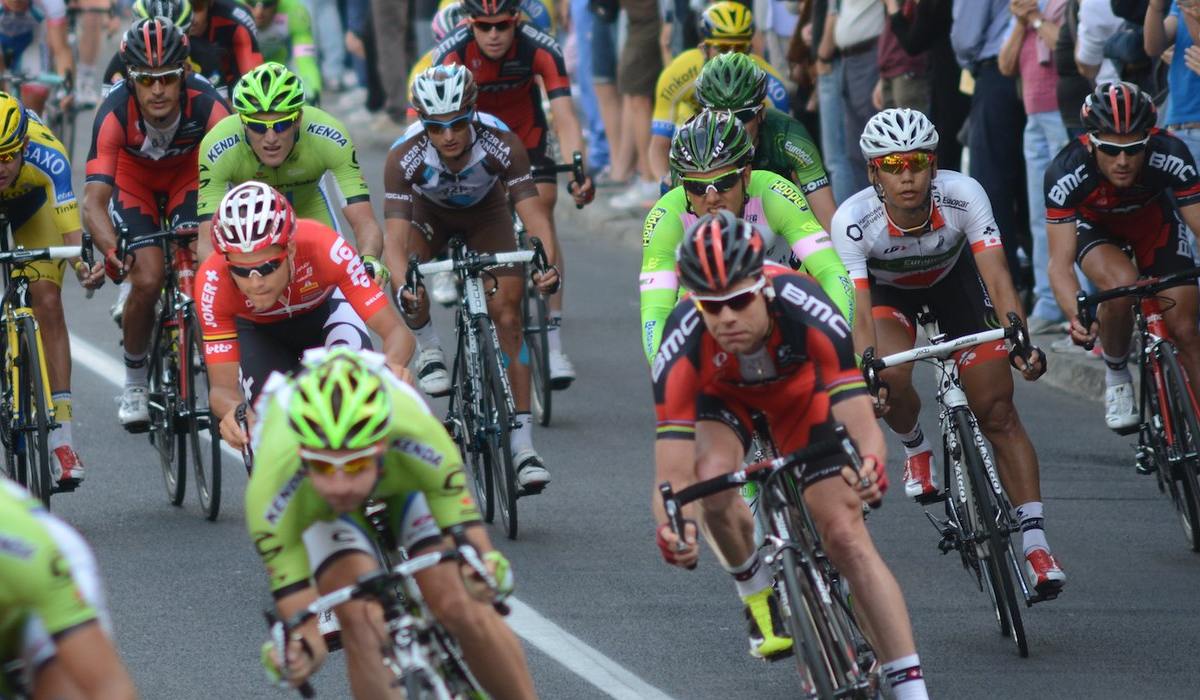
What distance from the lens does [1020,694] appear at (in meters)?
6.81

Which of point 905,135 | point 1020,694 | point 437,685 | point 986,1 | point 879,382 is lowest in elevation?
point 1020,694

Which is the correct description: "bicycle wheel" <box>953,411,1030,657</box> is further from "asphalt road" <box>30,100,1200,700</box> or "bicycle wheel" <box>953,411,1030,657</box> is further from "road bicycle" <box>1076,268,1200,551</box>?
"road bicycle" <box>1076,268,1200,551</box>

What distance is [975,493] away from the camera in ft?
24.1

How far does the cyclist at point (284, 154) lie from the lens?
913cm

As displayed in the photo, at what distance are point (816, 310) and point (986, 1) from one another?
6.68m

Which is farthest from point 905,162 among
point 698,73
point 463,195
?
point 698,73

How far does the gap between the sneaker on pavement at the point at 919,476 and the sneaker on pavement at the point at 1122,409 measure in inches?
43.7

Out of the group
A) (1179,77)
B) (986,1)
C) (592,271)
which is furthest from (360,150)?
(1179,77)

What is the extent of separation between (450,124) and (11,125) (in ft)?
6.80

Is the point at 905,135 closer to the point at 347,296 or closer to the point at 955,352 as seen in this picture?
the point at 955,352

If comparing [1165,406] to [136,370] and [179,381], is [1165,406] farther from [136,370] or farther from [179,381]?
[136,370]

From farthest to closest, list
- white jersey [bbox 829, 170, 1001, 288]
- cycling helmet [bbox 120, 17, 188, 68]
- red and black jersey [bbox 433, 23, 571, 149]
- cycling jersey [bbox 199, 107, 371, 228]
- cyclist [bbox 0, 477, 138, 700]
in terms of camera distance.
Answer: red and black jersey [bbox 433, 23, 571, 149] → cycling helmet [bbox 120, 17, 188, 68] → cycling jersey [bbox 199, 107, 371, 228] → white jersey [bbox 829, 170, 1001, 288] → cyclist [bbox 0, 477, 138, 700]

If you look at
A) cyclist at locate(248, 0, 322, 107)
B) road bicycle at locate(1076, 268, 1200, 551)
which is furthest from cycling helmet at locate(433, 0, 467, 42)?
road bicycle at locate(1076, 268, 1200, 551)

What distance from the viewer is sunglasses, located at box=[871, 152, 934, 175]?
791 cm
